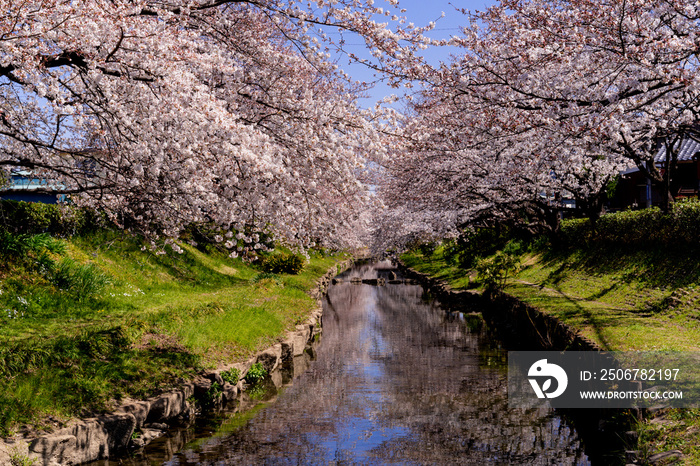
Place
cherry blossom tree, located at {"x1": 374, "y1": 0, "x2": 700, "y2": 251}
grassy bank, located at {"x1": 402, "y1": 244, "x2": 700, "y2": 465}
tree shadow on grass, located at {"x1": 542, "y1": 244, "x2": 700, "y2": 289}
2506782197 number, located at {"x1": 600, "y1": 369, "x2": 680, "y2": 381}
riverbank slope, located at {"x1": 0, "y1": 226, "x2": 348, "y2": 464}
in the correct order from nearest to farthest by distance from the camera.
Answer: grassy bank, located at {"x1": 402, "y1": 244, "x2": 700, "y2": 465} < riverbank slope, located at {"x1": 0, "y1": 226, "x2": 348, "y2": 464} < 2506782197 number, located at {"x1": 600, "y1": 369, "x2": 680, "y2": 381} < cherry blossom tree, located at {"x1": 374, "y1": 0, "x2": 700, "y2": 251} < tree shadow on grass, located at {"x1": 542, "y1": 244, "x2": 700, "y2": 289}

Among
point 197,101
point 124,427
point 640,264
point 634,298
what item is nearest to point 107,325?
point 124,427

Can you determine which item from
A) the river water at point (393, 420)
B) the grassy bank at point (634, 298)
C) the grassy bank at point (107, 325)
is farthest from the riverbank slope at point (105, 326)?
the grassy bank at point (634, 298)

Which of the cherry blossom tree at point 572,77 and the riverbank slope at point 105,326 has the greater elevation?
the cherry blossom tree at point 572,77

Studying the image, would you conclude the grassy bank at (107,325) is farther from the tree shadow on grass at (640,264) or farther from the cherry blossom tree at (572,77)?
the tree shadow on grass at (640,264)

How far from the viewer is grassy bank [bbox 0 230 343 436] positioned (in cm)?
842

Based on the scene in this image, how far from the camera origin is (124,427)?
8.34 metres

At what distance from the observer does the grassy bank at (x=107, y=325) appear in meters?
8.42

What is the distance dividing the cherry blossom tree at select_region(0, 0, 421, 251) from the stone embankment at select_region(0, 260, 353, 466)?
3.07m

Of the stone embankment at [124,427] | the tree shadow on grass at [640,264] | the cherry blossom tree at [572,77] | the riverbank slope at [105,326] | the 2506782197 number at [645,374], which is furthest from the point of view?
the tree shadow on grass at [640,264]

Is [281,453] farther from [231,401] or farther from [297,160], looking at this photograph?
[297,160]

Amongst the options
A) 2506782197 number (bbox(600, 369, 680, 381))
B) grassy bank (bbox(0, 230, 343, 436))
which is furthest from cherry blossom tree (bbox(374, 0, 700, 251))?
grassy bank (bbox(0, 230, 343, 436))

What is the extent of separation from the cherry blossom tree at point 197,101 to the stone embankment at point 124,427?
10.1 feet

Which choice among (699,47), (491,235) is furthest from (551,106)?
(491,235)

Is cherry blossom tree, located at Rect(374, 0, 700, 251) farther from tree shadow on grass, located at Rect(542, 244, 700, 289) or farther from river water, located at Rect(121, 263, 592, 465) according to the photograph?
river water, located at Rect(121, 263, 592, 465)
